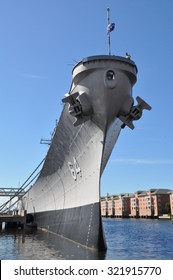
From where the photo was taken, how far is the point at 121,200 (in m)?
108

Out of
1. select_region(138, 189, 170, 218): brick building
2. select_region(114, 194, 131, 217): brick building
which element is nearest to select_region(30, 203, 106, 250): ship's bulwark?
select_region(138, 189, 170, 218): brick building

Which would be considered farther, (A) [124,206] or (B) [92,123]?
(A) [124,206]

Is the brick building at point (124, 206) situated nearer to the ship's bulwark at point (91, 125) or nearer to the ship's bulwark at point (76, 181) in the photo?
the ship's bulwark at point (76, 181)

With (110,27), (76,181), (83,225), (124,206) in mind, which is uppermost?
(110,27)

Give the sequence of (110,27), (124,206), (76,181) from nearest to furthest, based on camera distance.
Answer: (110,27), (76,181), (124,206)

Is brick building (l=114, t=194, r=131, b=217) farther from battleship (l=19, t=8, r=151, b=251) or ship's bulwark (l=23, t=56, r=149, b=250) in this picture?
battleship (l=19, t=8, r=151, b=251)

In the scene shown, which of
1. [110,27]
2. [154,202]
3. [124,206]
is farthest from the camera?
[124,206]

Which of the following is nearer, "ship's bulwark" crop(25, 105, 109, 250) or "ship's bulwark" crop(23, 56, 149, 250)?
"ship's bulwark" crop(23, 56, 149, 250)

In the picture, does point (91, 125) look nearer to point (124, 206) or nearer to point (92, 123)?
point (92, 123)

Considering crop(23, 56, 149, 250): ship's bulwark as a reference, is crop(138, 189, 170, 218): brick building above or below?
below

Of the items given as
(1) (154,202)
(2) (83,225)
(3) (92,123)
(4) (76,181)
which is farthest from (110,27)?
(1) (154,202)

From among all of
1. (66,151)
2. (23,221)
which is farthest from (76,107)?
(23,221)
